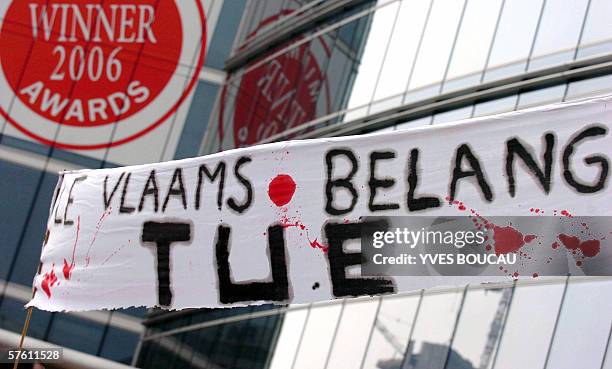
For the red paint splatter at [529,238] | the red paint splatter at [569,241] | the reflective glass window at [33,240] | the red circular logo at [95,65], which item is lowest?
the reflective glass window at [33,240]

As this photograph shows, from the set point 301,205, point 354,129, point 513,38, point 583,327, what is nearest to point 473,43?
point 513,38

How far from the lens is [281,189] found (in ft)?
21.3

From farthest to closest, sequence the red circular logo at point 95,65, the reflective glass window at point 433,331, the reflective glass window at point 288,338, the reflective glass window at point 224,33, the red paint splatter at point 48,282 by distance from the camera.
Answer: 1. the reflective glass window at point 224,33
2. the red circular logo at point 95,65
3. the reflective glass window at point 288,338
4. the reflective glass window at point 433,331
5. the red paint splatter at point 48,282

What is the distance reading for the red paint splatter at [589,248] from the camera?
511cm

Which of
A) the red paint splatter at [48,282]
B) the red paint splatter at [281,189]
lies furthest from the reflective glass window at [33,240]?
the red paint splatter at [281,189]

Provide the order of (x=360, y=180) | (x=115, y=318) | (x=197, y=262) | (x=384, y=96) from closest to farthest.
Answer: (x=360, y=180) < (x=197, y=262) < (x=384, y=96) < (x=115, y=318)

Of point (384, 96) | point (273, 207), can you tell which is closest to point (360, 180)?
point (273, 207)

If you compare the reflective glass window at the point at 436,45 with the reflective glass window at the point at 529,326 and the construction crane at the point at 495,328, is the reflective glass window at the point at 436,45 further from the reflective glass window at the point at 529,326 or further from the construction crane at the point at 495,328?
the reflective glass window at the point at 529,326

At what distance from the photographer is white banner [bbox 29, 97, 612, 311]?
5.36 meters

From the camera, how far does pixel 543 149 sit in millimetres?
5438

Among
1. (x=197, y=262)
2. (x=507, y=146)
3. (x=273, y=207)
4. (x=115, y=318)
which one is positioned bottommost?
(x=115, y=318)

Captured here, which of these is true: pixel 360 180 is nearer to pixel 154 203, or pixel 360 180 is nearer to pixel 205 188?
pixel 205 188

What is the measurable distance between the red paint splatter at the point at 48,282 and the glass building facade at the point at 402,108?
610 centimetres

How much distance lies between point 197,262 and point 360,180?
4.47 ft
